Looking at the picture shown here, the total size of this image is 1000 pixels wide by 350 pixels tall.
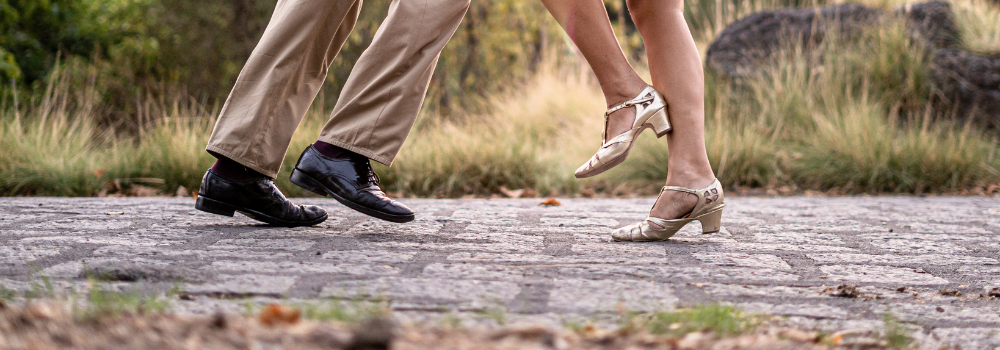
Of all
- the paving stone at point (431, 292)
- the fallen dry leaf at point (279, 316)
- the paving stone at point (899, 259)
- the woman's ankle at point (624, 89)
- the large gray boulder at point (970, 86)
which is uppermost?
the large gray boulder at point (970, 86)

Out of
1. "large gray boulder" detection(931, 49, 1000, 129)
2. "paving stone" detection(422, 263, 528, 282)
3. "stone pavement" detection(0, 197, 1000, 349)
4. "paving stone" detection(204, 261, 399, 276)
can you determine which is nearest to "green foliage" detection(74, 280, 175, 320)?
"stone pavement" detection(0, 197, 1000, 349)

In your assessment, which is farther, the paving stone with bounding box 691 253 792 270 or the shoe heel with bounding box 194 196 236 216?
the shoe heel with bounding box 194 196 236 216

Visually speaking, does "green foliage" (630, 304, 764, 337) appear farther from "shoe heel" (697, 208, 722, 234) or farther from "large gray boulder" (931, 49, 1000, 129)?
"large gray boulder" (931, 49, 1000, 129)

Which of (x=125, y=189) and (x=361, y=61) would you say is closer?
Result: (x=361, y=61)

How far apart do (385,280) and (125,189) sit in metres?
3.73

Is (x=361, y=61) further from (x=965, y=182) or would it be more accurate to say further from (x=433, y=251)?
(x=965, y=182)

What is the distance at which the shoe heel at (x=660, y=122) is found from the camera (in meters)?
2.29

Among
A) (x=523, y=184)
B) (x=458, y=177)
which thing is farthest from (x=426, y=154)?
(x=523, y=184)

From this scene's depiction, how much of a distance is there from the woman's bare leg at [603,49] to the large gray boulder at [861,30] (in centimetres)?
498

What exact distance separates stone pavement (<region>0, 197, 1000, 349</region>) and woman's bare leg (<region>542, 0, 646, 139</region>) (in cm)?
38

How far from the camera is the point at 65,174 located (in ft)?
14.7

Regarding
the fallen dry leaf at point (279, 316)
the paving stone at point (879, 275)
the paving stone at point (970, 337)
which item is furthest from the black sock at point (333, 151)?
the paving stone at point (970, 337)

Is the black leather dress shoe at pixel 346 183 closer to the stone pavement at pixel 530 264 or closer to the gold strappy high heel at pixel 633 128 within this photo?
the stone pavement at pixel 530 264

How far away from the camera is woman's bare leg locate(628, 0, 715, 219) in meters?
2.31
